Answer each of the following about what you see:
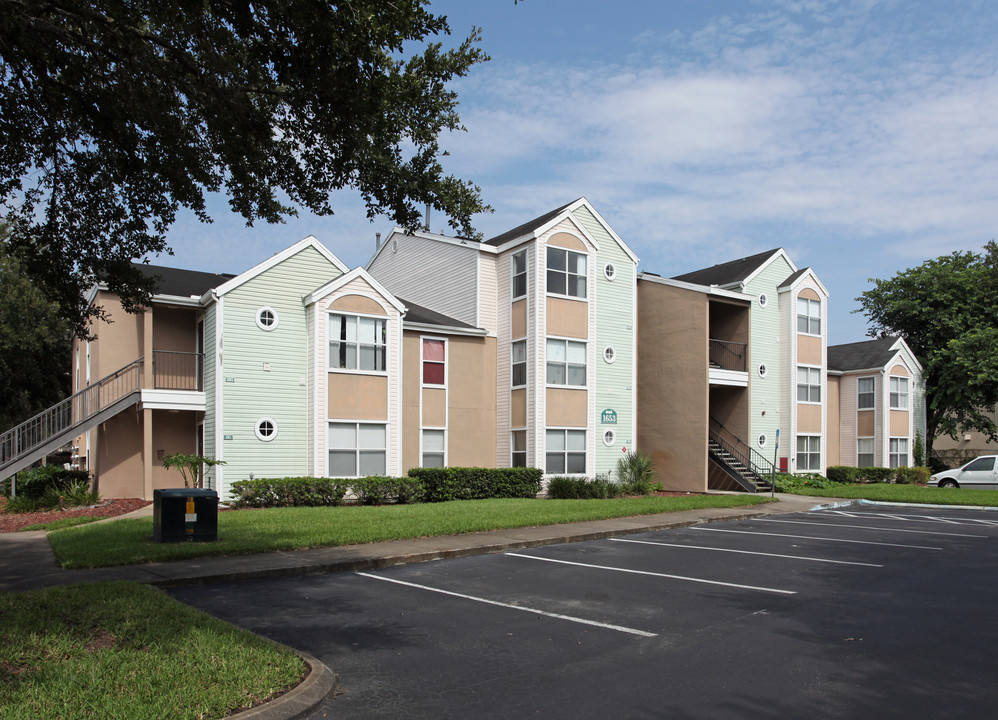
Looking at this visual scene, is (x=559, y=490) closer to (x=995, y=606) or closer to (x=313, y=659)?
(x=995, y=606)

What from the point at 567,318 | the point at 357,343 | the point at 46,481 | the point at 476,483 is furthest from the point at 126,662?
the point at 567,318

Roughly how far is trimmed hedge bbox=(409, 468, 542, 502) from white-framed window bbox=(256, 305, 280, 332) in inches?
234

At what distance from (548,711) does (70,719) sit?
3.22 m

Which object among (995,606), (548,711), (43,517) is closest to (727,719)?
(548,711)

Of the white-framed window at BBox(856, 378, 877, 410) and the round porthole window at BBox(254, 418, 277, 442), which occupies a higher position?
the white-framed window at BBox(856, 378, 877, 410)

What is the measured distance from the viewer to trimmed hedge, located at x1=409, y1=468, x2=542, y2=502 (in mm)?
23031

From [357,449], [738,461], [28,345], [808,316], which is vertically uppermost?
[808,316]

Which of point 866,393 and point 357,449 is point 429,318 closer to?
point 357,449

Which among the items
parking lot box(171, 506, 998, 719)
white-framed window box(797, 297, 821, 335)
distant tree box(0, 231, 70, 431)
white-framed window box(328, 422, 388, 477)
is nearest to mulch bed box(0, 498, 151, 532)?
white-framed window box(328, 422, 388, 477)

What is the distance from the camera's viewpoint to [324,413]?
2266 cm

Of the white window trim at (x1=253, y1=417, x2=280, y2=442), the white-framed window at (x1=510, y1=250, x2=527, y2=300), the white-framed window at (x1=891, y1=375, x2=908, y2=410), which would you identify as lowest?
the white window trim at (x1=253, y1=417, x2=280, y2=442)

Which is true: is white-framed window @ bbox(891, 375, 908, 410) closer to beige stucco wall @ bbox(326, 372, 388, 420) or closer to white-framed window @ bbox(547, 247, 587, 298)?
white-framed window @ bbox(547, 247, 587, 298)

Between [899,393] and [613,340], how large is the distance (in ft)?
58.3

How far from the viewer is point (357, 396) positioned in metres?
23.2
